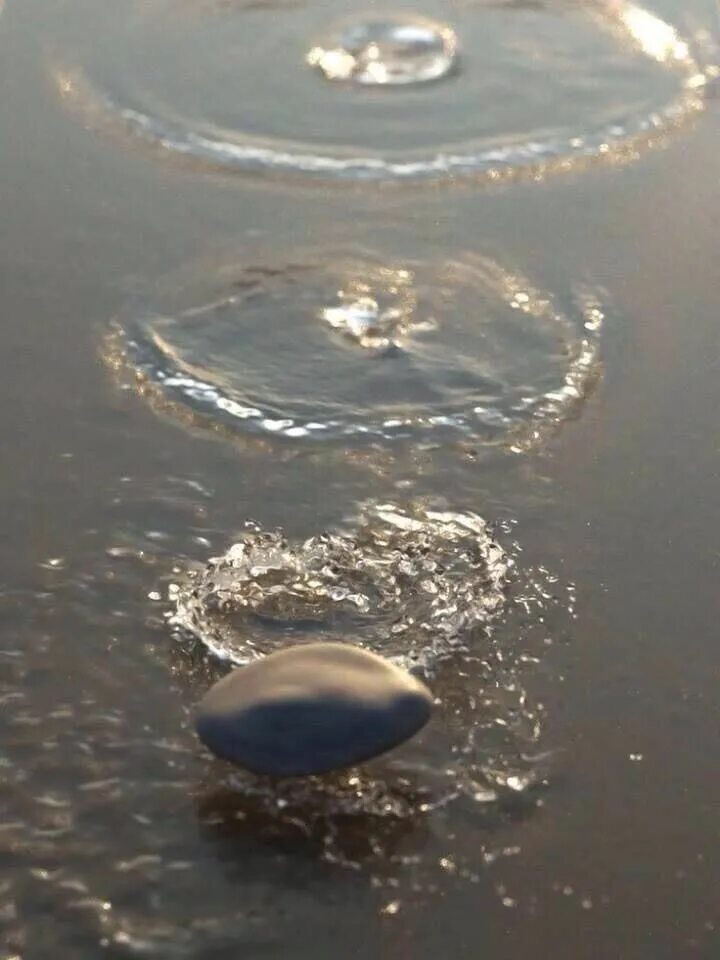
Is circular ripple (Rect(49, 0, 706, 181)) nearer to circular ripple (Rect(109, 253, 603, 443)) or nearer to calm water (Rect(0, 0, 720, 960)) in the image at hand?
calm water (Rect(0, 0, 720, 960))

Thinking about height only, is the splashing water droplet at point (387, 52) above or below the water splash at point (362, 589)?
above

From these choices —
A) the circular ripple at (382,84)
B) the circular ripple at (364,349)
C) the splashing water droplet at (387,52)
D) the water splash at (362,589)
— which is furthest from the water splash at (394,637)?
the splashing water droplet at (387,52)

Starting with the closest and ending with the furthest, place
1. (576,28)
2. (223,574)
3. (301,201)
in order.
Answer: (223,574) < (301,201) < (576,28)

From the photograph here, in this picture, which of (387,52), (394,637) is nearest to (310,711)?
(394,637)

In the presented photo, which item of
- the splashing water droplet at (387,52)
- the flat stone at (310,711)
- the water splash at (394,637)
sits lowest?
the water splash at (394,637)

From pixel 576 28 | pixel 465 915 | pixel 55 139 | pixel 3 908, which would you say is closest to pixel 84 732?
pixel 3 908

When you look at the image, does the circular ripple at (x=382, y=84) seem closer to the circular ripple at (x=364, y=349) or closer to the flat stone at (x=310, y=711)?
the circular ripple at (x=364, y=349)

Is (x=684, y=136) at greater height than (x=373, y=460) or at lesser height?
greater

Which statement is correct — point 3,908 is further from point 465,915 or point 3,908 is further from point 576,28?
point 576,28
